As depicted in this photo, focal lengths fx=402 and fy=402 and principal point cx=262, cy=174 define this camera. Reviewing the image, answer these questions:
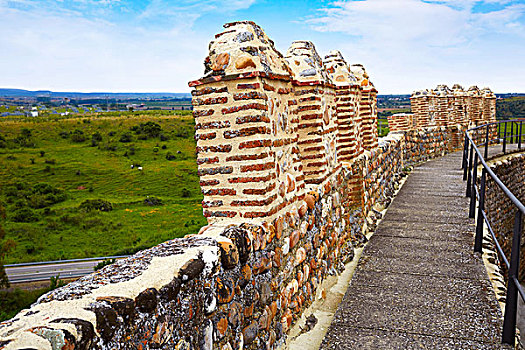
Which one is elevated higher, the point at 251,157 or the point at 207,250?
the point at 251,157

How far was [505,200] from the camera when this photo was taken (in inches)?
369

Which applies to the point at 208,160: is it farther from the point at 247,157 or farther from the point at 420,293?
the point at 420,293

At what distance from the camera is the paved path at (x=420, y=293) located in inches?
124

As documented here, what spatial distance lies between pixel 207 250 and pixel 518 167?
11814 mm

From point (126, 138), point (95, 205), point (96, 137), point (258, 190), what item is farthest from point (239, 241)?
point (96, 137)

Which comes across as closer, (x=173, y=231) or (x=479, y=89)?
(x=479, y=89)

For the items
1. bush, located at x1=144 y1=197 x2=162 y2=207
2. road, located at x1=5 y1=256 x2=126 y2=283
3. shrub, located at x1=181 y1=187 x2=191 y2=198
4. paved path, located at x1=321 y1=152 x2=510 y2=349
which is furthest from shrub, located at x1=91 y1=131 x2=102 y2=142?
paved path, located at x1=321 y1=152 x2=510 y2=349

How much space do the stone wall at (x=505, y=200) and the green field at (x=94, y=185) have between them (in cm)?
3172

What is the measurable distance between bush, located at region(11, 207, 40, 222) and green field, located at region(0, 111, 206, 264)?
10cm

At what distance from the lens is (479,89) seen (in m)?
17.0

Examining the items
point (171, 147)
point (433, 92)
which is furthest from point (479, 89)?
point (171, 147)

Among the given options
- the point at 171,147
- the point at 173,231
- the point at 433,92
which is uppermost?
the point at 433,92

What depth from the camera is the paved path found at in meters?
3.15

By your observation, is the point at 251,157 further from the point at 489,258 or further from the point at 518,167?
the point at 518,167
